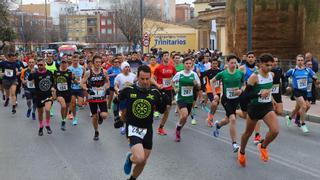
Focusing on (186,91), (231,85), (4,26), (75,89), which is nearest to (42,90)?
(75,89)

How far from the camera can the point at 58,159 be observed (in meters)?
9.28

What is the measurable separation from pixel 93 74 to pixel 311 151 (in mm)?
4676

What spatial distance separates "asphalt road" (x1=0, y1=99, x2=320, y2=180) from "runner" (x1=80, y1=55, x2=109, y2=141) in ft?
1.94

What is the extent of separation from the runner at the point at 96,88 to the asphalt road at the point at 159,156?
59cm

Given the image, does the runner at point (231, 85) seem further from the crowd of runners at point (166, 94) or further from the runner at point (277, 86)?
the runner at point (277, 86)

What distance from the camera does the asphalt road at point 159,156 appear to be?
315 inches

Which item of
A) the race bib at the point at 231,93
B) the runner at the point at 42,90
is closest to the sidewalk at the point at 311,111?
the race bib at the point at 231,93

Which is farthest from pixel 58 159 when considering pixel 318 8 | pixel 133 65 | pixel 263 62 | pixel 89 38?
pixel 89 38

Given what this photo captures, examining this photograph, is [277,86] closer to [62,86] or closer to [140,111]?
[62,86]

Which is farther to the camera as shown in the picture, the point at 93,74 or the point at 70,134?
the point at 70,134

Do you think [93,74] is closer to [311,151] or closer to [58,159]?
[58,159]

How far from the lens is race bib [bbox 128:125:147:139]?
6.79 m

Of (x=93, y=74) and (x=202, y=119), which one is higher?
(x=93, y=74)

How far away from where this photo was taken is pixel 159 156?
9398 mm
